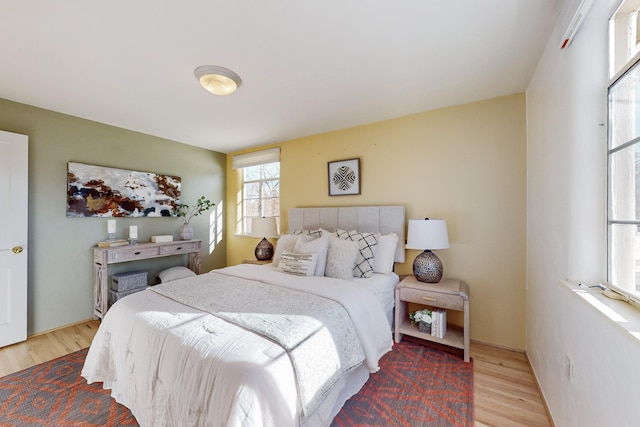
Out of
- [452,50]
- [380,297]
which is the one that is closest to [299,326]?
[380,297]

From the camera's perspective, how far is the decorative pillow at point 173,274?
3.41 m

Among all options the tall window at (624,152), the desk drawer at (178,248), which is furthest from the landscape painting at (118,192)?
the tall window at (624,152)

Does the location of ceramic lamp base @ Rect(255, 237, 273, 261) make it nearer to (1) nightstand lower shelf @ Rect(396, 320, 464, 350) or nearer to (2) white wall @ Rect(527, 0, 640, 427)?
(1) nightstand lower shelf @ Rect(396, 320, 464, 350)

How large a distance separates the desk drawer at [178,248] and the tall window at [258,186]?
2.97 ft

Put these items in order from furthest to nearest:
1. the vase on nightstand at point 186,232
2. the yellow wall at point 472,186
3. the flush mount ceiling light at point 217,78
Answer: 1. the vase on nightstand at point 186,232
2. the yellow wall at point 472,186
3. the flush mount ceiling light at point 217,78

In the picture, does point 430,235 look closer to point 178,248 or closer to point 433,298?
point 433,298

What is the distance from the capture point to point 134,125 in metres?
3.24

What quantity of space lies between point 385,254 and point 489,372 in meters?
1.26

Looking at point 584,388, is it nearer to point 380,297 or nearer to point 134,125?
point 380,297

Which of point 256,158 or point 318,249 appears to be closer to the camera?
point 318,249

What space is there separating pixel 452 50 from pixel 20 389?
3914 millimetres

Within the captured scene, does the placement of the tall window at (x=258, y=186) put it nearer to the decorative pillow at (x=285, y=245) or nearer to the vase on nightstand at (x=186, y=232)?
the vase on nightstand at (x=186, y=232)

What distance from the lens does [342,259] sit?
252cm

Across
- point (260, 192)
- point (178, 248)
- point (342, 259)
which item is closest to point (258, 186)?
point (260, 192)
